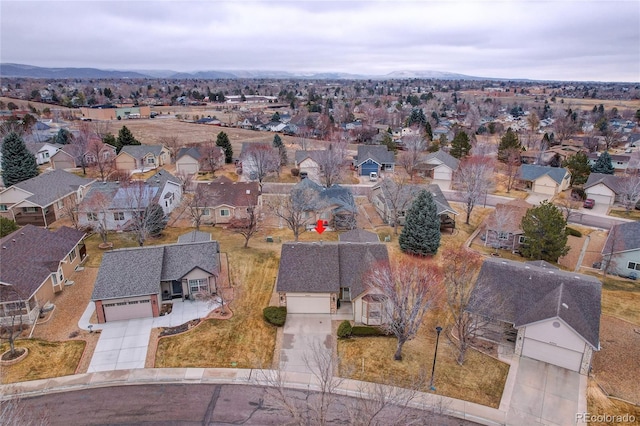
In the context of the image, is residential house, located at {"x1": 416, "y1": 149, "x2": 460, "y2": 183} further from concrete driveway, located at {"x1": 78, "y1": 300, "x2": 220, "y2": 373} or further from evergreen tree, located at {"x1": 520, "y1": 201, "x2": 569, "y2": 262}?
concrete driveway, located at {"x1": 78, "y1": 300, "x2": 220, "y2": 373}

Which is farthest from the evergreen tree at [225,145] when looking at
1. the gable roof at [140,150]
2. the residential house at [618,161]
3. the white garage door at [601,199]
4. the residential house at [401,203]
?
the residential house at [618,161]

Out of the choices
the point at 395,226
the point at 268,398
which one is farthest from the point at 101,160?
the point at 268,398

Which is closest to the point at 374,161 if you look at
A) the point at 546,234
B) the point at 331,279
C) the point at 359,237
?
the point at 359,237

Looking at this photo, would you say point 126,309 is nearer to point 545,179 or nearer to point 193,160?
point 193,160

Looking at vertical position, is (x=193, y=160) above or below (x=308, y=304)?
above

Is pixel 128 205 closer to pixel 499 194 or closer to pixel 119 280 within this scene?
pixel 119 280

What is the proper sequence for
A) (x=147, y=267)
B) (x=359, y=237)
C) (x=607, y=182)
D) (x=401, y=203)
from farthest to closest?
(x=607, y=182)
(x=401, y=203)
(x=359, y=237)
(x=147, y=267)

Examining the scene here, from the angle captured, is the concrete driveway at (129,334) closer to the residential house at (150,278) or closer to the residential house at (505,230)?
the residential house at (150,278)
